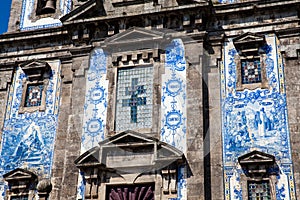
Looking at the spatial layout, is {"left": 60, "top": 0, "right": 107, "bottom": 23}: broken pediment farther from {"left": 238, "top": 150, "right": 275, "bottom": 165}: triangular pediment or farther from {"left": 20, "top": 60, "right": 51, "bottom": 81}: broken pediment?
{"left": 238, "top": 150, "right": 275, "bottom": 165}: triangular pediment

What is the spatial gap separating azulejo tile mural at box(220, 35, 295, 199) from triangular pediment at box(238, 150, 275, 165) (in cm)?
21

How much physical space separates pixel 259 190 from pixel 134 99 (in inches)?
180

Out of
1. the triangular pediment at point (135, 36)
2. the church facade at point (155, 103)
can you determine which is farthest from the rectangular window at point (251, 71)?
the triangular pediment at point (135, 36)

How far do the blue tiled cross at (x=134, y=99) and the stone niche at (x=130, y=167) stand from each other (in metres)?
0.95

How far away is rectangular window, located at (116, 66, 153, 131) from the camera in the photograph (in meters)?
16.3

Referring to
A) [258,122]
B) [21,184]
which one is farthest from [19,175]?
[258,122]

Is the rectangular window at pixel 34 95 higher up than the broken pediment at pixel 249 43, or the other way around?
the broken pediment at pixel 249 43

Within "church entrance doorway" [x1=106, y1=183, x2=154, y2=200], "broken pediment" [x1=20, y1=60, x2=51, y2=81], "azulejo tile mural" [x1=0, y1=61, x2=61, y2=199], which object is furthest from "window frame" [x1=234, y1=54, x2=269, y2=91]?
"broken pediment" [x1=20, y1=60, x2=51, y2=81]

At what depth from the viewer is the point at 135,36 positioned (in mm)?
17344

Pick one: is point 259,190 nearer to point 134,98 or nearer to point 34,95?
point 134,98

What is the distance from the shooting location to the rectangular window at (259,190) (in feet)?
48.0

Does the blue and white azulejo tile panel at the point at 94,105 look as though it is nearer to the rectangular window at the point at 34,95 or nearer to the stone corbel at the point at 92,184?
the stone corbel at the point at 92,184

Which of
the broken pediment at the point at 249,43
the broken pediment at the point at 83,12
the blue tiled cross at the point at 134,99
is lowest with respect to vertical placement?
the blue tiled cross at the point at 134,99

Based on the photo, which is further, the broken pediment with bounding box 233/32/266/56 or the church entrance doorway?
the broken pediment with bounding box 233/32/266/56
